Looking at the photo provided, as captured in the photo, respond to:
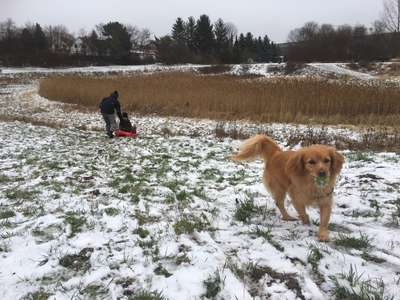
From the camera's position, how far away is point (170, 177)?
21.6 ft

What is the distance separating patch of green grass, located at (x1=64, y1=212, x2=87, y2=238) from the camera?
4.30m

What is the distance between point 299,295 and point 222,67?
1849 inches

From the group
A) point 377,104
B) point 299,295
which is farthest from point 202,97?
point 299,295

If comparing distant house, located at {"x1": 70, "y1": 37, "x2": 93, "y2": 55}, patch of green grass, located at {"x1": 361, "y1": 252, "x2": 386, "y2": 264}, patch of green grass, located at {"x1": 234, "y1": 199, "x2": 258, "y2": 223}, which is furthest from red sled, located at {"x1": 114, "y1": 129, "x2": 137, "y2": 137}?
distant house, located at {"x1": 70, "y1": 37, "x2": 93, "y2": 55}

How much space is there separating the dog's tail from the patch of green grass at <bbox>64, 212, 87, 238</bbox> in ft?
6.95

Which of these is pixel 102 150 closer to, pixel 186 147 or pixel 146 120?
pixel 186 147

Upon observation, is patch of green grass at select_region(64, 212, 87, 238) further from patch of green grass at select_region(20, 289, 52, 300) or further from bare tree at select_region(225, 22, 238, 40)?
bare tree at select_region(225, 22, 238, 40)

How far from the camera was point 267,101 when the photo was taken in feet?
52.1

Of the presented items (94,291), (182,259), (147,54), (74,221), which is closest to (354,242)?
(182,259)

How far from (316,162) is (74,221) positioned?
294cm

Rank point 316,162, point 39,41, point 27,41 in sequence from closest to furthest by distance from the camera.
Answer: point 316,162
point 27,41
point 39,41

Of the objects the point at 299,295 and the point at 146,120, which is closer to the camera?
the point at 299,295

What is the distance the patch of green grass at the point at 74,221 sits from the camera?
14.1 feet

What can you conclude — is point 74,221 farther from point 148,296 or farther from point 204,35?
point 204,35
